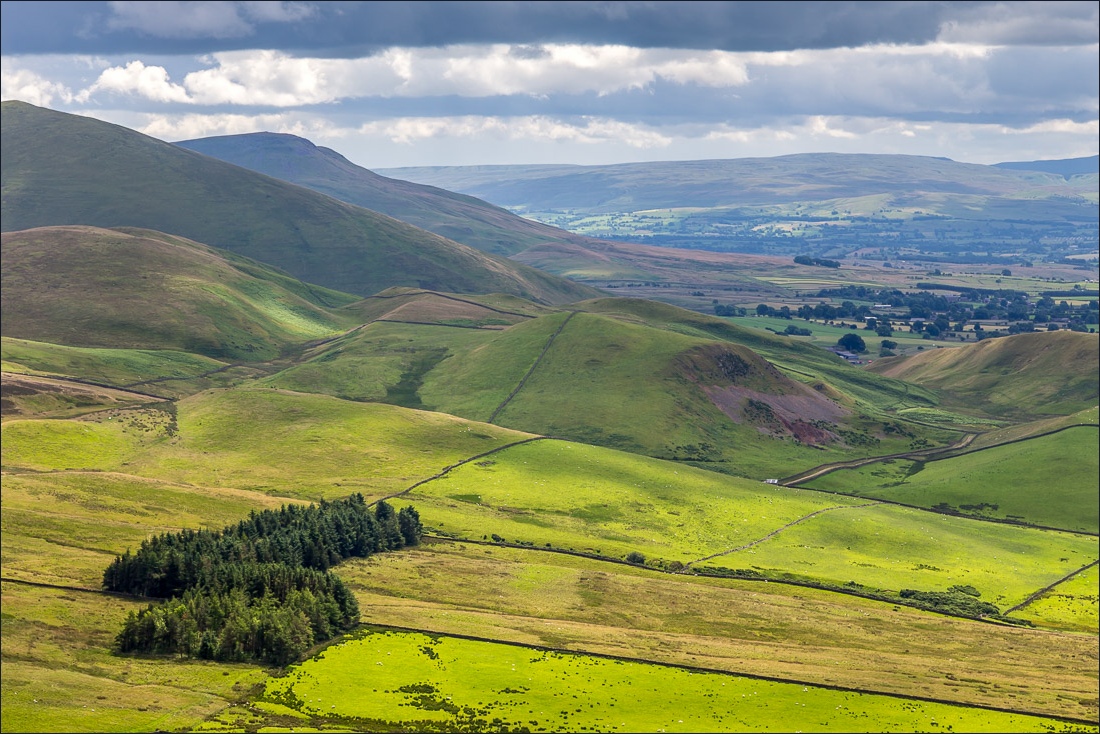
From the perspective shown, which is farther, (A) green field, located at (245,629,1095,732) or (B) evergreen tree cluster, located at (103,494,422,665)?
(B) evergreen tree cluster, located at (103,494,422,665)

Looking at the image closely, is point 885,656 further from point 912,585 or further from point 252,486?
point 252,486

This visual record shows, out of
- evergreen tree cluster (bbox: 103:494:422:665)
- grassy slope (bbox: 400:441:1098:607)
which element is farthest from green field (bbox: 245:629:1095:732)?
grassy slope (bbox: 400:441:1098:607)

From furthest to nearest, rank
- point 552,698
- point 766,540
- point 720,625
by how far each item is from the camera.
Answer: point 766,540 → point 720,625 → point 552,698

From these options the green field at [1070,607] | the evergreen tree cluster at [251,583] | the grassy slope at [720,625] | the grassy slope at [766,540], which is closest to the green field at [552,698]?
the grassy slope at [720,625]

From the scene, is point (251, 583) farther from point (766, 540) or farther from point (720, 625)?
point (766, 540)

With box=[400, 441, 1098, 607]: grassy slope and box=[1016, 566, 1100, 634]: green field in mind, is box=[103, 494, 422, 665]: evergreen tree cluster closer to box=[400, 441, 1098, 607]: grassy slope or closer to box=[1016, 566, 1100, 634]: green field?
box=[400, 441, 1098, 607]: grassy slope

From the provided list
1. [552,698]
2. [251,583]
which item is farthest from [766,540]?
[251,583]

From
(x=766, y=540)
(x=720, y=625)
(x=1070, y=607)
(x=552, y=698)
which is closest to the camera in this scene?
(x=552, y=698)

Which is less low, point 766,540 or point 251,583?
point 251,583
